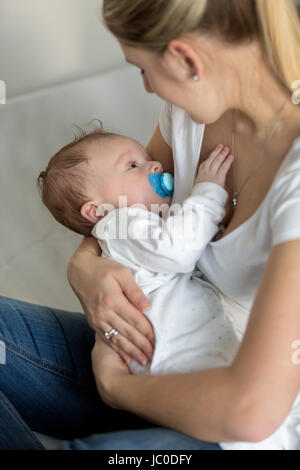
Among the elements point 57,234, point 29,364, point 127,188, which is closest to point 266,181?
point 127,188

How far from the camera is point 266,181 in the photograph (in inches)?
42.6

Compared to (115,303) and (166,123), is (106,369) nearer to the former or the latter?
(115,303)

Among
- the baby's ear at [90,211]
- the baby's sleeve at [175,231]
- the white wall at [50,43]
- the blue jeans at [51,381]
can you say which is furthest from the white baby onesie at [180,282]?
the white wall at [50,43]

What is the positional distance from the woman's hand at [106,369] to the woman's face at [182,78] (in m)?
0.49

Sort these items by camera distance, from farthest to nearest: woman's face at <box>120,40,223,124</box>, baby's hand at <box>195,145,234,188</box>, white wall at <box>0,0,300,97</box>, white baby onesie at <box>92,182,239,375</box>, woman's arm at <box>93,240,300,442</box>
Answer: white wall at <box>0,0,300,97</box>
baby's hand at <box>195,145,234,188</box>
white baby onesie at <box>92,182,239,375</box>
woman's face at <box>120,40,223,124</box>
woman's arm at <box>93,240,300,442</box>

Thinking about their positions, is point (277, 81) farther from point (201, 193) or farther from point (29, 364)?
point (29, 364)

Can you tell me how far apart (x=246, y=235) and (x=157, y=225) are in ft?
0.69

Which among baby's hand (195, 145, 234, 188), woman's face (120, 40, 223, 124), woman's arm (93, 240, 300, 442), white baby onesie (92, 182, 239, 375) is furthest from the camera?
baby's hand (195, 145, 234, 188)

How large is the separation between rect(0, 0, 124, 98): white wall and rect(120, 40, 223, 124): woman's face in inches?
47.0

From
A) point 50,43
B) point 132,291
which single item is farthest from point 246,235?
point 50,43

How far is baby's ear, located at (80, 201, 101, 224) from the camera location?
1308mm

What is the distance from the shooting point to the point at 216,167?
3.92 feet

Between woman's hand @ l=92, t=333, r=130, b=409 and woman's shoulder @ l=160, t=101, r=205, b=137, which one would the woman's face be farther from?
woman's hand @ l=92, t=333, r=130, b=409

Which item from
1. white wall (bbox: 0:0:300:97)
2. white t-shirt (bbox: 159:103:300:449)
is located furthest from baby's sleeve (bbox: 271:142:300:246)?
white wall (bbox: 0:0:300:97)
